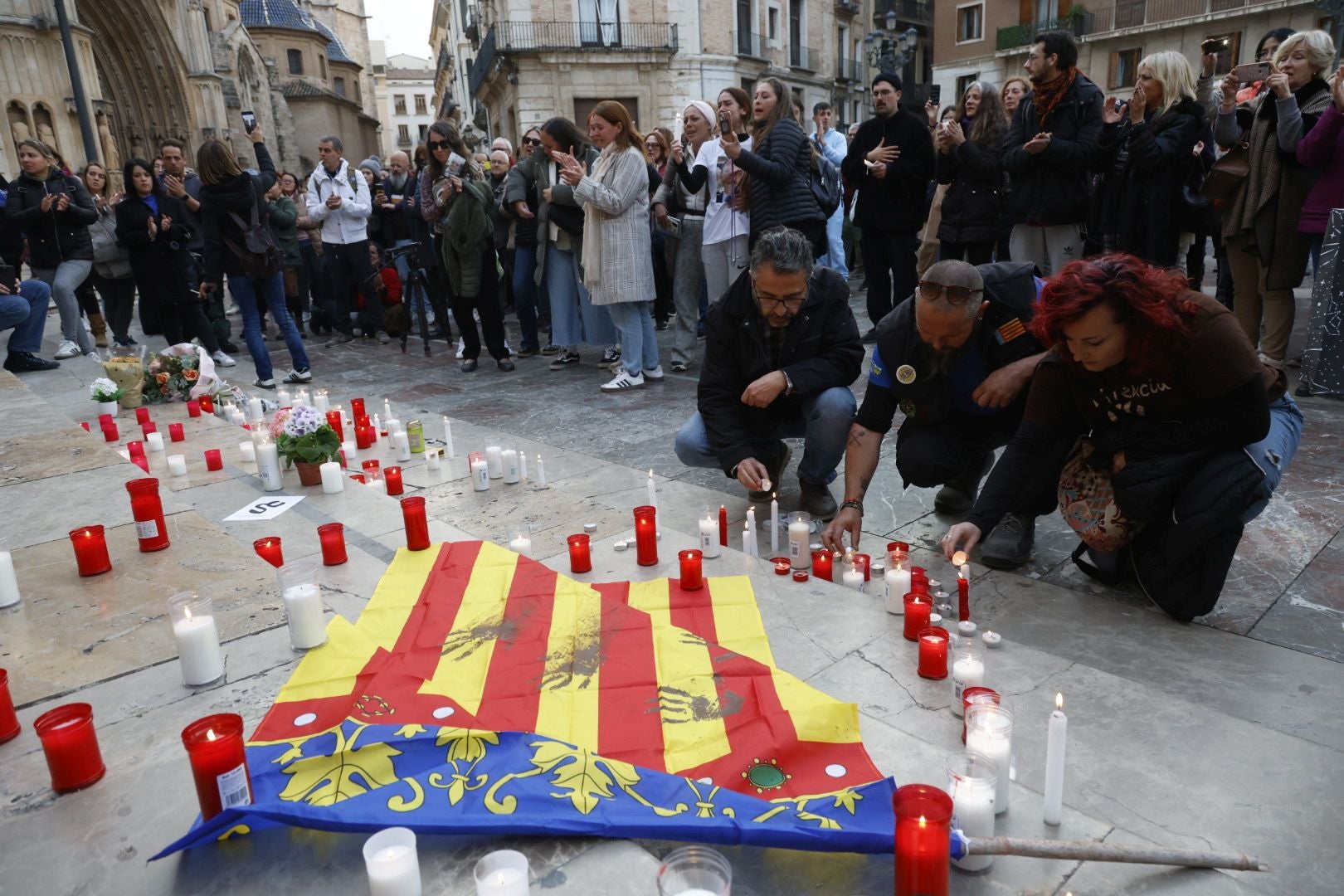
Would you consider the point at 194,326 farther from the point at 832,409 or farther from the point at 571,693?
the point at 571,693

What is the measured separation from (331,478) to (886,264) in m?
4.33

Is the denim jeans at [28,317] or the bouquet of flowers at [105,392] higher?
the denim jeans at [28,317]

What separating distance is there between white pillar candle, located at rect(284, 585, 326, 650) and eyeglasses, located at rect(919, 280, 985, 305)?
215cm

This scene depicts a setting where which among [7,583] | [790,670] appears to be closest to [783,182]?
[790,670]

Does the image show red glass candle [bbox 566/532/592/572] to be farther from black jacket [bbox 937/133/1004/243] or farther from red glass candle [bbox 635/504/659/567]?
black jacket [bbox 937/133/1004/243]

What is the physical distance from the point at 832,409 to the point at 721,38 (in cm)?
2580

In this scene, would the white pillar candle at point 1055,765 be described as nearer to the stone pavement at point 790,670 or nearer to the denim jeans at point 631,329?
the stone pavement at point 790,670

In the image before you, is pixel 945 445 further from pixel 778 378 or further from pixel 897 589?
pixel 897 589

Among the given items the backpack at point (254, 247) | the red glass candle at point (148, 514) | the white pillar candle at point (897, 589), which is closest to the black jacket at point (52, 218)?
the backpack at point (254, 247)

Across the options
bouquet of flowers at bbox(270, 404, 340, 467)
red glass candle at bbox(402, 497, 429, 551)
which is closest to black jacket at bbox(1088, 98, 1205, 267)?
red glass candle at bbox(402, 497, 429, 551)

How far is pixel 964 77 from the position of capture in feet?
96.9

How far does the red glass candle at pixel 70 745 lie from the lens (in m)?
1.62

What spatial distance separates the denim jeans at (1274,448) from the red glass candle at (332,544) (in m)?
2.79

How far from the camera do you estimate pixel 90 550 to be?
2607mm
